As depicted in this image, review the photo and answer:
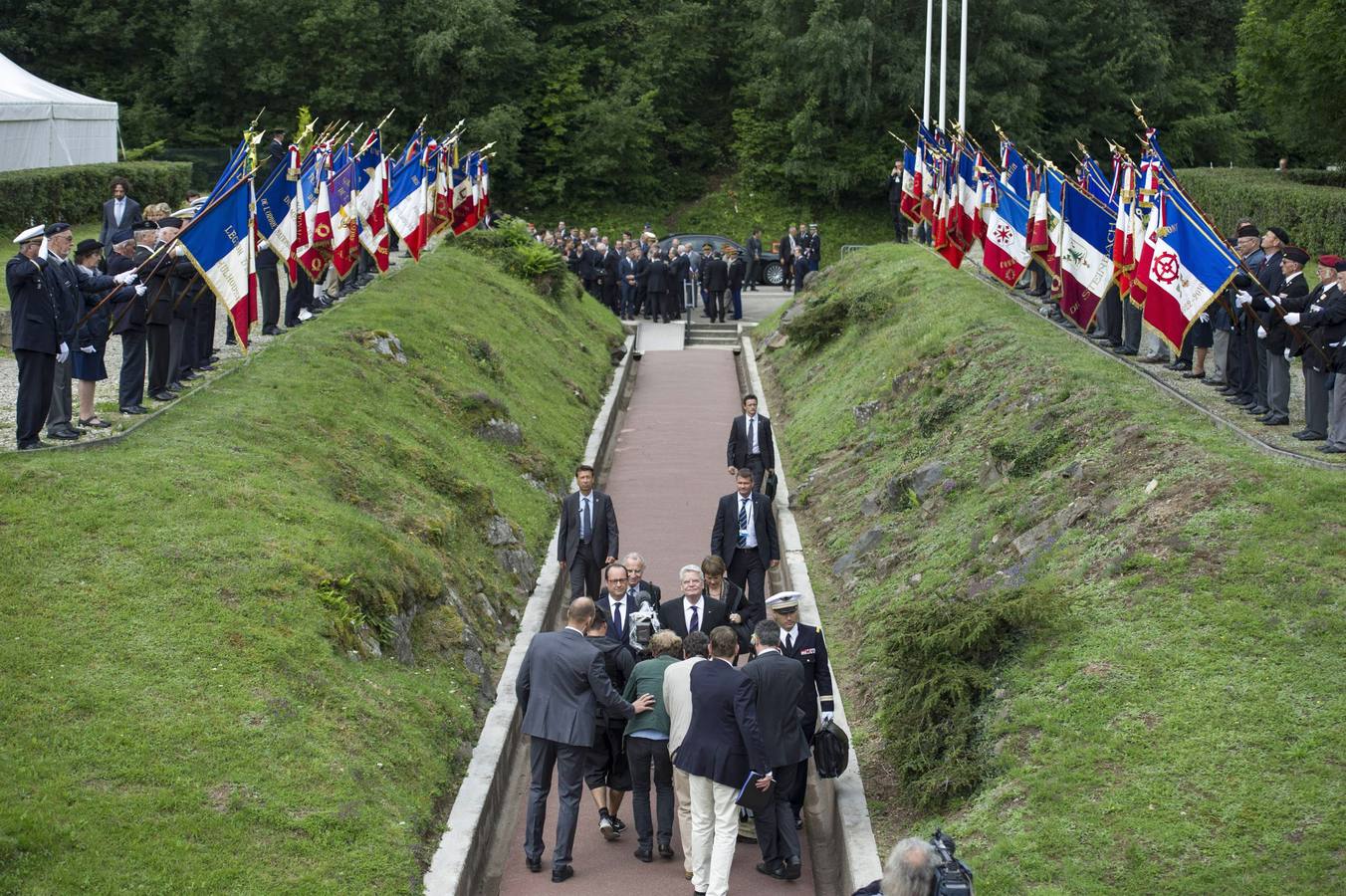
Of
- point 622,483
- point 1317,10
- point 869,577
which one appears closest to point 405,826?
point 869,577

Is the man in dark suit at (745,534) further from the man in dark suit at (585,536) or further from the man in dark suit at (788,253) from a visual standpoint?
the man in dark suit at (788,253)

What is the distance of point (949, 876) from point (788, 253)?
36.9 meters

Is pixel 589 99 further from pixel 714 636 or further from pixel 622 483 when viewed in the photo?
pixel 714 636

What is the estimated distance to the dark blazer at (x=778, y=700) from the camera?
9.92 m

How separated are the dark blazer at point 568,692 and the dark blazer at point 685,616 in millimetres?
1343

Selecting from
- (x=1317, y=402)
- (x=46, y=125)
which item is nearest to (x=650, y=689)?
(x=1317, y=402)

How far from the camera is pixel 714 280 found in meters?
37.3

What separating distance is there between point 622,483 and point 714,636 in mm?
12310

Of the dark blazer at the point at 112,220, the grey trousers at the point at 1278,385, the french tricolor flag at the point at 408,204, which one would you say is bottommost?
the grey trousers at the point at 1278,385

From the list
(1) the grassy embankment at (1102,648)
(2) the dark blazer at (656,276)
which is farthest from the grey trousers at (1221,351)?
(2) the dark blazer at (656,276)

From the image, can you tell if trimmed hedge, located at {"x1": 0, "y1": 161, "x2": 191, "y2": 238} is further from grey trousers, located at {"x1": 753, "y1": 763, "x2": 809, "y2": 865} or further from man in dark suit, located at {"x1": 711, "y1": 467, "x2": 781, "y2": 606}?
grey trousers, located at {"x1": 753, "y1": 763, "x2": 809, "y2": 865}

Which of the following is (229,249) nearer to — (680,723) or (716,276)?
(680,723)

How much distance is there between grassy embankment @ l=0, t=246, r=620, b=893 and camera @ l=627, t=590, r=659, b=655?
1683 mm

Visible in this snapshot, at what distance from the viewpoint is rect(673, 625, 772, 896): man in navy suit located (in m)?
9.67
